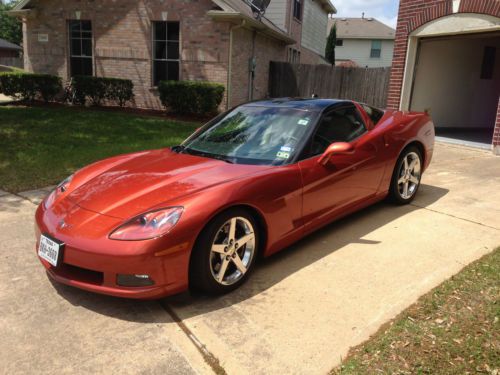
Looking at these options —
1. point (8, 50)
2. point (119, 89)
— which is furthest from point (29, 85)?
point (8, 50)

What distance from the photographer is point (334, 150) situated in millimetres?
3789

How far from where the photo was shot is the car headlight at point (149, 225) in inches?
110

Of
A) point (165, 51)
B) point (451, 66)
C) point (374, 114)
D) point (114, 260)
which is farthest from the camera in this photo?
point (165, 51)

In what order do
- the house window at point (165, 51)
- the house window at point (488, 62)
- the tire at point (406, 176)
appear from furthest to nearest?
the house window at point (165, 51) → the house window at point (488, 62) → the tire at point (406, 176)

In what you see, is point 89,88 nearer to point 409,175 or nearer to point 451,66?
point 451,66

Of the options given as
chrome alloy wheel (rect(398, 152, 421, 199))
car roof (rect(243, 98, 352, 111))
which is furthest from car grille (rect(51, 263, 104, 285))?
chrome alloy wheel (rect(398, 152, 421, 199))

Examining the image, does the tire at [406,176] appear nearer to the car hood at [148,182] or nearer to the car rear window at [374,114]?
the car rear window at [374,114]

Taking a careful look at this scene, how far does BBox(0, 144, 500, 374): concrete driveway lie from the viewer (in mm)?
2518

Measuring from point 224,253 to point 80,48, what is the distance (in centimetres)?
1478

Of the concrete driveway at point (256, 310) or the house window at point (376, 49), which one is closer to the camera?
the concrete driveway at point (256, 310)

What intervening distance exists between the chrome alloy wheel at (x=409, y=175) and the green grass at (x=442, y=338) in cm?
203

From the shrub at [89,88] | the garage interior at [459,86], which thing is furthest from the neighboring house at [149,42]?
the garage interior at [459,86]

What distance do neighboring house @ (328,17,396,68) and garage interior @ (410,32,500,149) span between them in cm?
3374

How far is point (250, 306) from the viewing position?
307 centimetres
